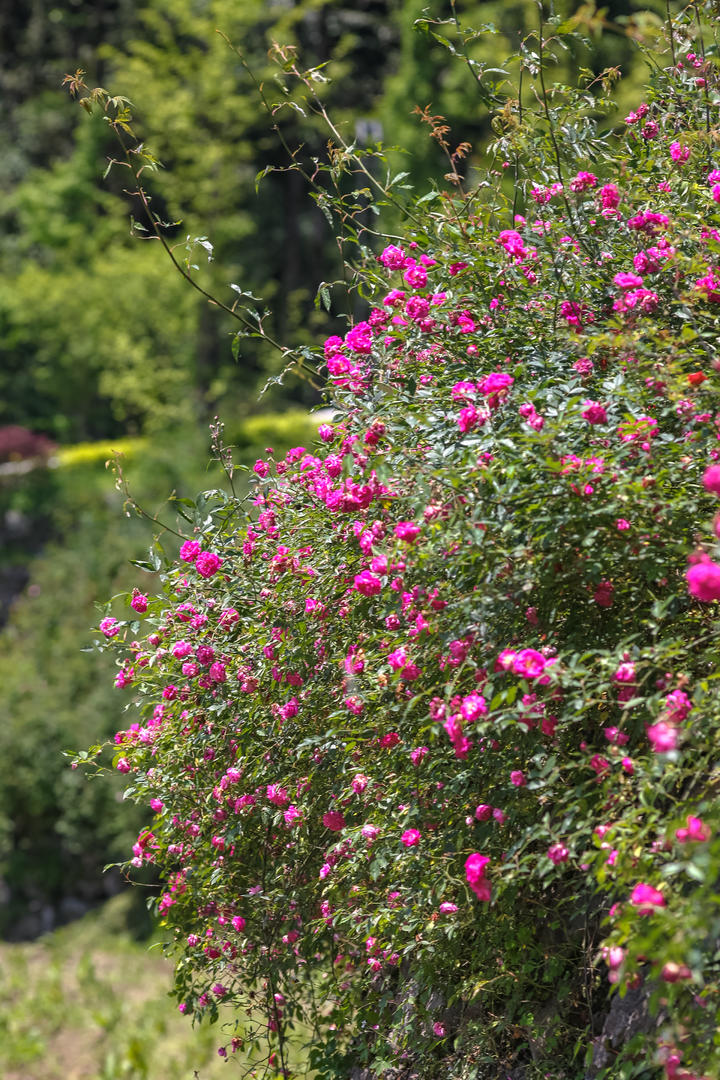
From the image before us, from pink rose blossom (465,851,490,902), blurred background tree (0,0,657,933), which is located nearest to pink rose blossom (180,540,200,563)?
pink rose blossom (465,851,490,902)

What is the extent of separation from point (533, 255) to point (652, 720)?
130 cm

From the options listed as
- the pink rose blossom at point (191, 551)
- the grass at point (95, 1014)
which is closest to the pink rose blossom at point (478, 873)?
the pink rose blossom at point (191, 551)

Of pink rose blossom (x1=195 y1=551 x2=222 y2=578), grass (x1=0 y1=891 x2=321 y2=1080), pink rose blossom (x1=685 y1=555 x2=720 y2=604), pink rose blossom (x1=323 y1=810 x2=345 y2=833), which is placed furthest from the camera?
grass (x1=0 y1=891 x2=321 y2=1080)

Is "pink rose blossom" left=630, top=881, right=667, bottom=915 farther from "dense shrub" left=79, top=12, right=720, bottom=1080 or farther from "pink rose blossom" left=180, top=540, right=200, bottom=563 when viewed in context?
"pink rose blossom" left=180, top=540, right=200, bottom=563

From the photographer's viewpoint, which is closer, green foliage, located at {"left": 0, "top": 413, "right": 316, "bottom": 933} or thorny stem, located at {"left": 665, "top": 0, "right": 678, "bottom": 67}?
thorny stem, located at {"left": 665, "top": 0, "right": 678, "bottom": 67}

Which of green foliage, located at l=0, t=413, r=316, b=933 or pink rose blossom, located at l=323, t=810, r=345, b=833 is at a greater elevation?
green foliage, located at l=0, t=413, r=316, b=933

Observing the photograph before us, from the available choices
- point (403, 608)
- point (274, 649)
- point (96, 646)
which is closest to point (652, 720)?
point (403, 608)

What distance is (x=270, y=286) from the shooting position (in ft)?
63.0

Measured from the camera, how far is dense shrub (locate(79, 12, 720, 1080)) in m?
1.92

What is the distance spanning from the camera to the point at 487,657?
2.07 meters

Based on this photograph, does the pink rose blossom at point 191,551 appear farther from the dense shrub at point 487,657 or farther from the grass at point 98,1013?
the grass at point 98,1013

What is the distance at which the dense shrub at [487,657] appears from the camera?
192cm

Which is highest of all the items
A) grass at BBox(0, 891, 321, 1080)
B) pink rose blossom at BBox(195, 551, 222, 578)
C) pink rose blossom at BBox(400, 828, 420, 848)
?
grass at BBox(0, 891, 321, 1080)

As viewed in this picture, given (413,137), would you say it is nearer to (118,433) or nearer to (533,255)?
(118,433)
